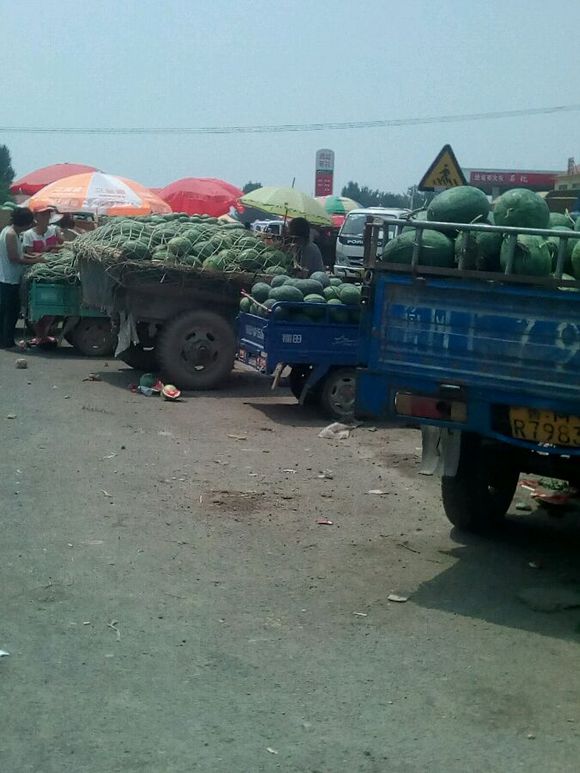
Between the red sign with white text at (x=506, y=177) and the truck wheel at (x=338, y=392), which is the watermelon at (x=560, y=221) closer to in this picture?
the truck wheel at (x=338, y=392)

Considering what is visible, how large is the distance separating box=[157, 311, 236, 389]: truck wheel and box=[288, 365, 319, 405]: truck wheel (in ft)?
3.44

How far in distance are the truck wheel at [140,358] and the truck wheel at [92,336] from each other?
4.36 feet

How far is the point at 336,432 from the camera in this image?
9781 millimetres

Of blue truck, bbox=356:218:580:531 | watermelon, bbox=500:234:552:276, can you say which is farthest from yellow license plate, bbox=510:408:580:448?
watermelon, bbox=500:234:552:276

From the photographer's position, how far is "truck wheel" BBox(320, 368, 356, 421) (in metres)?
10.5

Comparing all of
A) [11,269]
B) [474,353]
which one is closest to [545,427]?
[474,353]

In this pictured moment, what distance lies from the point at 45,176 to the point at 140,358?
1259cm

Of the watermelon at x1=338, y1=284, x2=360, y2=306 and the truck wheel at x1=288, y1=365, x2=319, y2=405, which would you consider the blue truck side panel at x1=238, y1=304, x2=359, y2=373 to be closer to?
the watermelon at x1=338, y1=284, x2=360, y2=306

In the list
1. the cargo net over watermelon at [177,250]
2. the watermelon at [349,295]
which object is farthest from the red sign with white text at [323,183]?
the watermelon at [349,295]

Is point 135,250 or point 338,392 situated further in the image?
point 135,250

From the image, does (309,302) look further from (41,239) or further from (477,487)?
(41,239)

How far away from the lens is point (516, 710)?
4230 mm

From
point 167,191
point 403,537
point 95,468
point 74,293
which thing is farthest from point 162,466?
point 167,191

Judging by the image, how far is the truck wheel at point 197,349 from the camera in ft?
38.3
